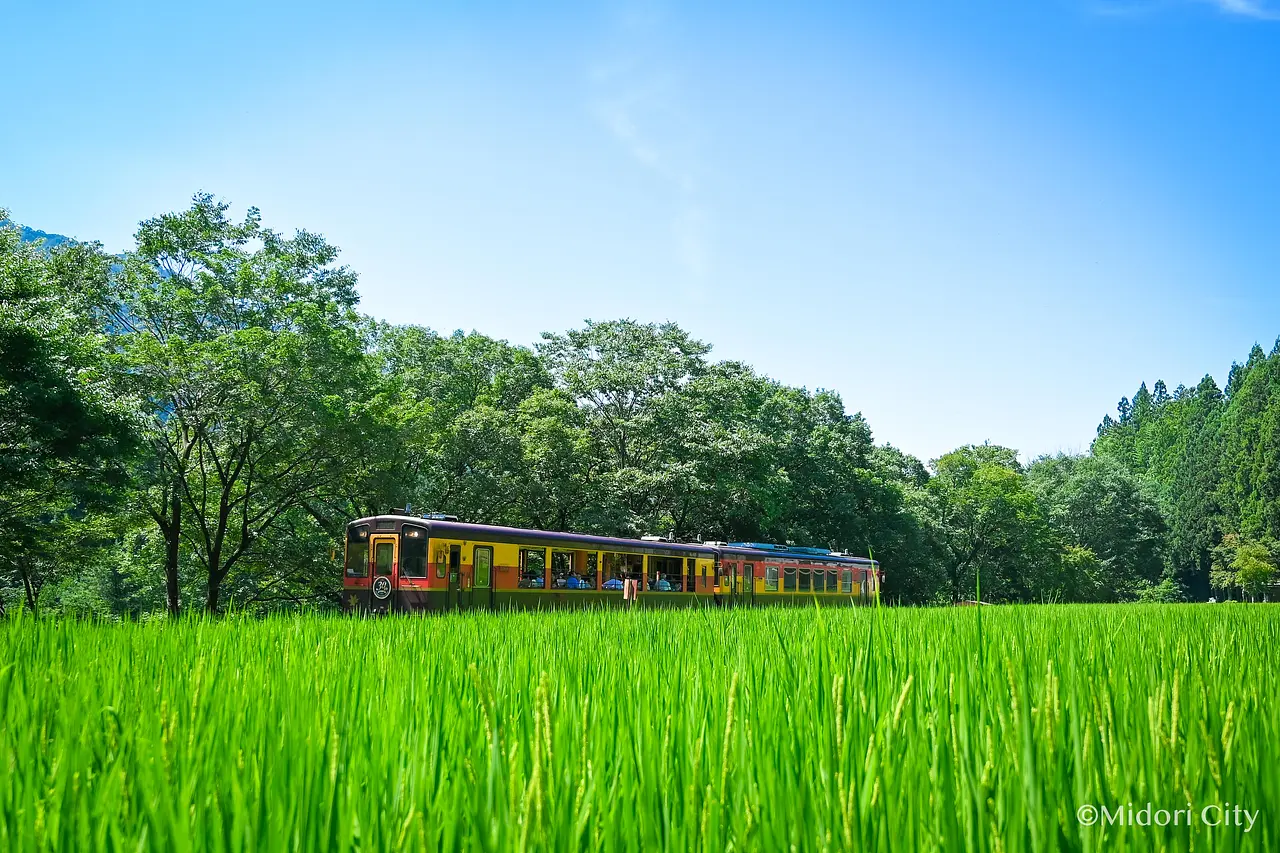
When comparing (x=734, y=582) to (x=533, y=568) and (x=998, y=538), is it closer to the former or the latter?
(x=533, y=568)

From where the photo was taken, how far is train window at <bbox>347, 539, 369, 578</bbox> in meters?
17.7

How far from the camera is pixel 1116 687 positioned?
9.07ft

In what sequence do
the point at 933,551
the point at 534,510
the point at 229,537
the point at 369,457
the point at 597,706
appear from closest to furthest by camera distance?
the point at 597,706 → the point at 369,457 → the point at 229,537 → the point at 534,510 → the point at 933,551

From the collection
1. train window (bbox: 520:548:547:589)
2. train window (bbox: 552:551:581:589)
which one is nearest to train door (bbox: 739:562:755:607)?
train window (bbox: 552:551:581:589)

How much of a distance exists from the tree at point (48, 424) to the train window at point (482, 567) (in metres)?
7.15

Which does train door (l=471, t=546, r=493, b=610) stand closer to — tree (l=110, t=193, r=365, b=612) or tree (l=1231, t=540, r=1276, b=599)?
tree (l=110, t=193, r=365, b=612)

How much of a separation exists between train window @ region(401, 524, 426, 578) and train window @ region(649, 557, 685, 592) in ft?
23.6

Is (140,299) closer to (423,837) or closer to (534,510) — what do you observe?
(534,510)

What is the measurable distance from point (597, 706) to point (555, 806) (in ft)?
2.49

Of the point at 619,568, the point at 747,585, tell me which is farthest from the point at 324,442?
the point at 747,585

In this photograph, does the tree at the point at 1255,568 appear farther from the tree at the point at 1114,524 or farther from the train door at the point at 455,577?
the train door at the point at 455,577

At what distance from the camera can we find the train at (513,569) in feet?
55.5

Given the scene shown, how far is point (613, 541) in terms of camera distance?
2094cm

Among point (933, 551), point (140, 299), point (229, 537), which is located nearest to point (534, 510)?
point (229, 537)
